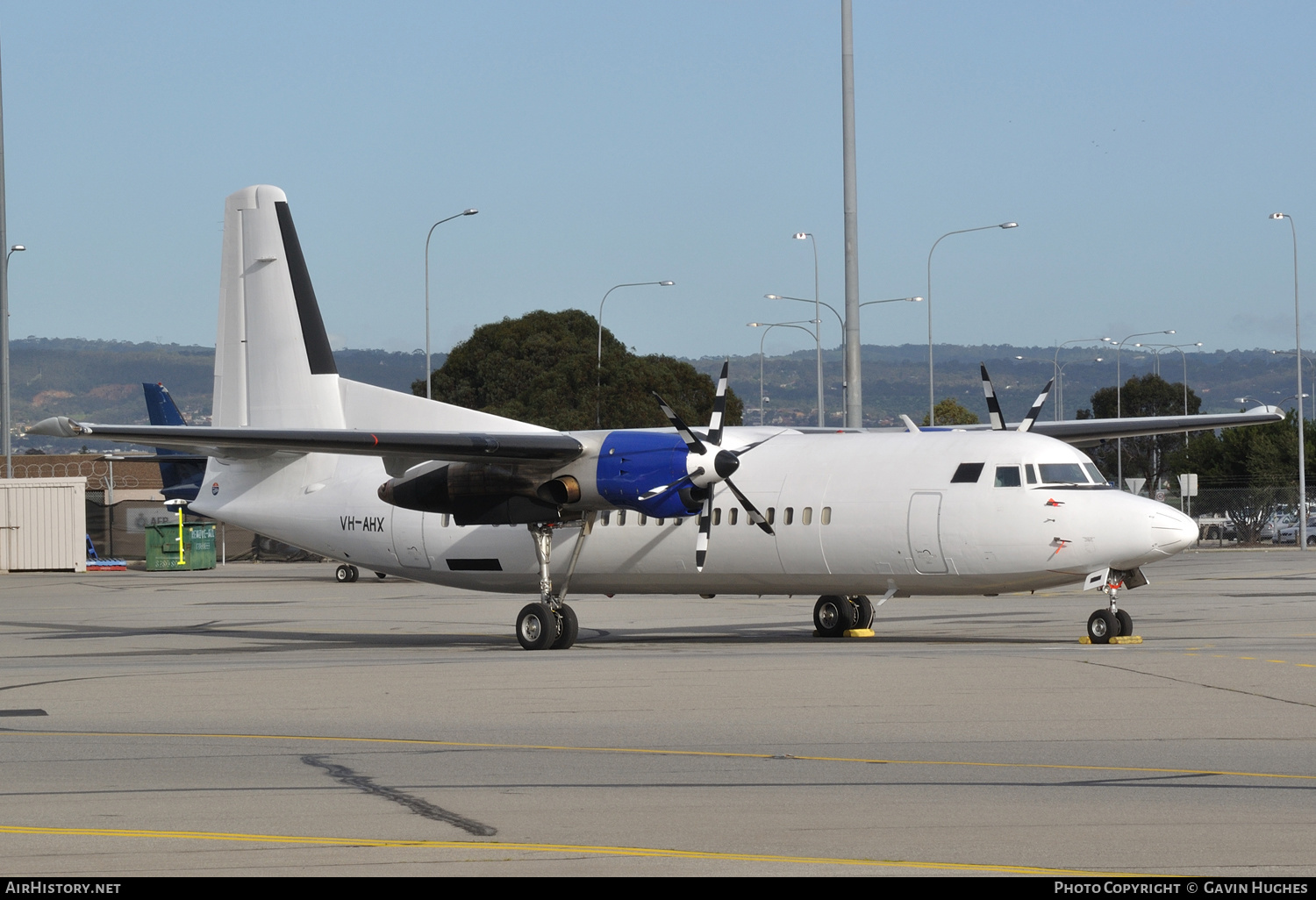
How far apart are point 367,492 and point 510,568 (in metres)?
3.01

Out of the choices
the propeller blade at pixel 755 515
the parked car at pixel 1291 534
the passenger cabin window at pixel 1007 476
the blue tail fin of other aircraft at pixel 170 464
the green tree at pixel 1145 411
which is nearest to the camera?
the passenger cabin window at pixel 1007 476

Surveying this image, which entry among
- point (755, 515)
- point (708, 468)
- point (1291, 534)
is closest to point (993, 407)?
point (755, 515)

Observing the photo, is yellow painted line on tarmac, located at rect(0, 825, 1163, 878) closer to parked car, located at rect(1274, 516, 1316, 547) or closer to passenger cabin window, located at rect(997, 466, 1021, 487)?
passenger cabin window, located at rect(997, 466, 1021, 487)

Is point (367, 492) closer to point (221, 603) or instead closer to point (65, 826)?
point (221, 603)

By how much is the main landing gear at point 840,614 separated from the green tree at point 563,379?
41990 mm

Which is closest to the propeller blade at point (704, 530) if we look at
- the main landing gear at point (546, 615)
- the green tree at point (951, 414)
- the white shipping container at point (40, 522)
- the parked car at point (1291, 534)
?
the main landing gear at point (546, 615)

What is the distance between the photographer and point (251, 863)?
7.05 meters

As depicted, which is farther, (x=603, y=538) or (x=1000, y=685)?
(x=603, y=538)

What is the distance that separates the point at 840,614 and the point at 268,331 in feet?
36.7

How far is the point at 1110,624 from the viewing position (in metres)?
18.5

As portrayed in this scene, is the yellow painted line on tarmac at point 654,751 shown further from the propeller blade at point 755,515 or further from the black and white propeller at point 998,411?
the black and white propeller at point 998,411

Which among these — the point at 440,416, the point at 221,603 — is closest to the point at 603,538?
the point at 440,416

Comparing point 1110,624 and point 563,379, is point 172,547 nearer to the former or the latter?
point 563,379

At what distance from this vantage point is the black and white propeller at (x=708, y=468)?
786 inches
